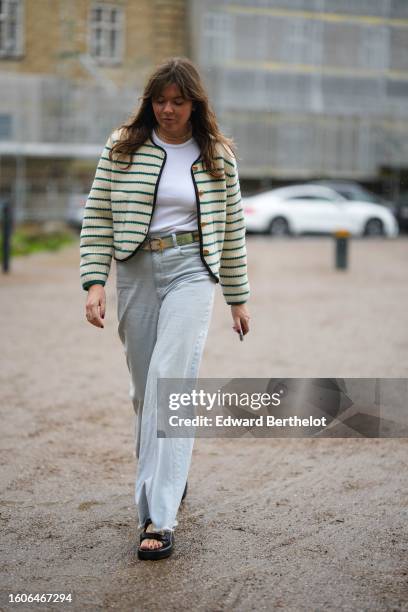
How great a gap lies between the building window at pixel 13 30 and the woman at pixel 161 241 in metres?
31.6

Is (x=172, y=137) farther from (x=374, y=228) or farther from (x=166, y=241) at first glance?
(x=374, y=228)

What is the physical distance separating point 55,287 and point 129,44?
73.5 feet

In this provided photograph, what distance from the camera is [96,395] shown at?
6.93 m

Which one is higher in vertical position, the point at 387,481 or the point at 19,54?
the point at 19,54

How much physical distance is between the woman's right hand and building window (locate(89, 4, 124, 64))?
31.3 meters

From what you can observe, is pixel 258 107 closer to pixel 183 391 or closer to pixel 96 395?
pixel 96 395

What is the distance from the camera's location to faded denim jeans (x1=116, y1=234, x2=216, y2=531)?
12.6 ft

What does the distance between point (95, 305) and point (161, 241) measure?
38 centimetres

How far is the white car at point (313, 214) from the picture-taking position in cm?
2647

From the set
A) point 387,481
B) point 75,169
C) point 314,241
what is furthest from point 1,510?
point 75,169

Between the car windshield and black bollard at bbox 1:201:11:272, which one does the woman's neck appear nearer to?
black bollard at bbox 1:201:11:272

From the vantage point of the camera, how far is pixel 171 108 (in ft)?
12.5

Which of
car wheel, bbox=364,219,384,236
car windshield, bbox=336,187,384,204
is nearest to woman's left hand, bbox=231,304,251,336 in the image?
car wheel, bbox=364,219,384,236

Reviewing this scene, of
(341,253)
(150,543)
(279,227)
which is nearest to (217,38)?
(279,227)
